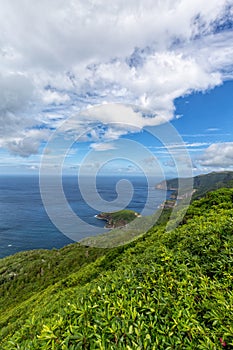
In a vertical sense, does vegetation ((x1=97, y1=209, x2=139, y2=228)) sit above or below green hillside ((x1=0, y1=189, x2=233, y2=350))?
below

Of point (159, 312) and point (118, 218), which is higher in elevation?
point (159, 312)

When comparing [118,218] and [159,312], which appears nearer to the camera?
[159,312]

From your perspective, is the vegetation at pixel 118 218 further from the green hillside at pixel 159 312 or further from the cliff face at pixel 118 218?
the green hillside at pixel 159 312

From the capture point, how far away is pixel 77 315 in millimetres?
2463

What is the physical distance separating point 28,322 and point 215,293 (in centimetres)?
241

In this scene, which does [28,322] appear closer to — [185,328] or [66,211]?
[185,328]

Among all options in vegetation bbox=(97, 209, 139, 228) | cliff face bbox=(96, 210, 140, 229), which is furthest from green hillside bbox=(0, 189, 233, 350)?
cliff face bbox=(96, 210, 140, 229)

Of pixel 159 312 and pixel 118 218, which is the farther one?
pixel 118 218

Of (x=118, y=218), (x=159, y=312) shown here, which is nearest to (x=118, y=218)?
(x=118, y=218)

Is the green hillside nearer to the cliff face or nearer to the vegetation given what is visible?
the vegetation

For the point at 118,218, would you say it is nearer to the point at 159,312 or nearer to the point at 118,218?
the point at 118,218

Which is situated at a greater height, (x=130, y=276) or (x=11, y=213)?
(x=130, y=276)

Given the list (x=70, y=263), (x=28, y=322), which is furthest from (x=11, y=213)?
(x=28, y=322)

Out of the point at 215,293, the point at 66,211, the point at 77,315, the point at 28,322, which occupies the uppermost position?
the point at 215,293
